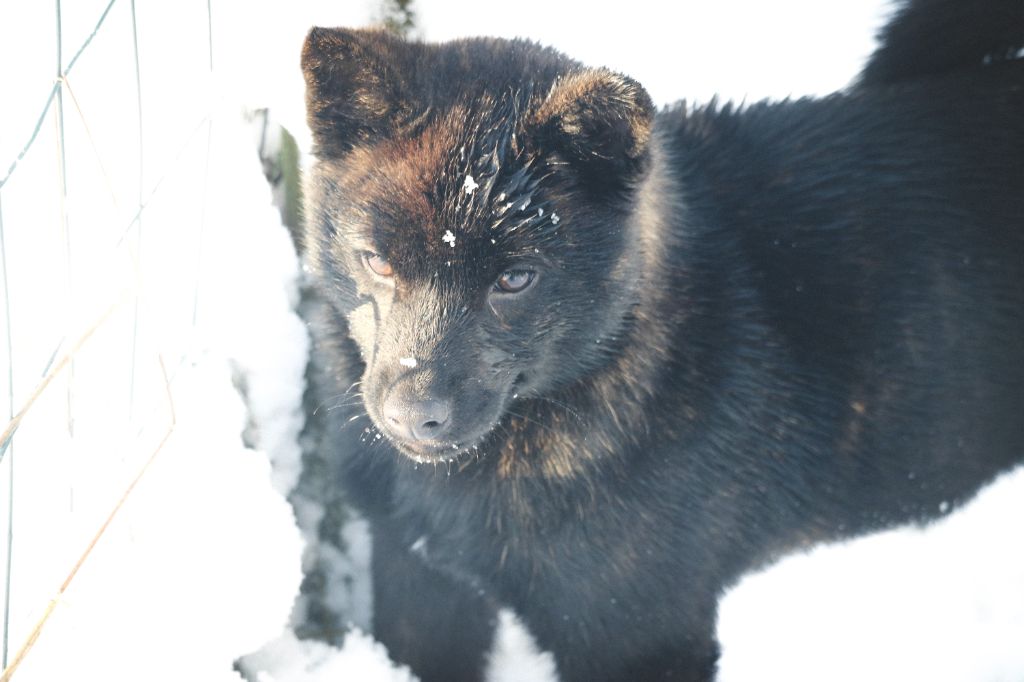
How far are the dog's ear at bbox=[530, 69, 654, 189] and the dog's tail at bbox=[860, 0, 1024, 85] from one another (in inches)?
51.1

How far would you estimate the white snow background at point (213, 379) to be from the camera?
6.78ft

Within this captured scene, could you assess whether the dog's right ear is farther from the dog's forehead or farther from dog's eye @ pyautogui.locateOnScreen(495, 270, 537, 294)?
dog's eye @ pyautogui.locateOnScreen(495, 270, 537, 294)

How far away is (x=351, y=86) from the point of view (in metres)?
1.94

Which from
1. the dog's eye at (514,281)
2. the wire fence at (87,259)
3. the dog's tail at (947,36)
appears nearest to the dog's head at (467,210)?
the dog's eye at (514,281)

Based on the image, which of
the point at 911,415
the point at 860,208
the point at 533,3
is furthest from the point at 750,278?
the point at 533,3

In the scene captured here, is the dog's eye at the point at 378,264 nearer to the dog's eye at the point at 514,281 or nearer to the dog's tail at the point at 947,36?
the dog's eye at the point at 514,281

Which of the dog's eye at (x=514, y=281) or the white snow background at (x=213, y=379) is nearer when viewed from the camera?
the dog's eye at (x=514, y=281)

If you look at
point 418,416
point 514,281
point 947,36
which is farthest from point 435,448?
point 947,36

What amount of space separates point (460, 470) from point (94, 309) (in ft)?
3.26

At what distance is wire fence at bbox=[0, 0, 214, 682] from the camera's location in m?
1.99

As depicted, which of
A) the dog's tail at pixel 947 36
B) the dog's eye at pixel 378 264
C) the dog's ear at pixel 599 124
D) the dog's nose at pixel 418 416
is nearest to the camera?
the dog's ear at pixel 599 124

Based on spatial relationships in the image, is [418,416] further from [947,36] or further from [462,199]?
[947,36]

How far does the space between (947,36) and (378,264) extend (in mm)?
1863

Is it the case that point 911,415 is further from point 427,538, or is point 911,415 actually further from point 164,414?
point 164,414
